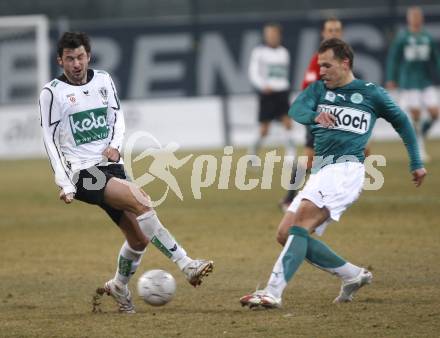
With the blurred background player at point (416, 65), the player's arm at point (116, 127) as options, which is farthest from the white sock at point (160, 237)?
the blurred background player at point (416, 65)

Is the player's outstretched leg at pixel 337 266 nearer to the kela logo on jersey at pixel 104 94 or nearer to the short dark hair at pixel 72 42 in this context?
the kela logo on jersey at pixel 104 94

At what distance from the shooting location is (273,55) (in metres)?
21.1

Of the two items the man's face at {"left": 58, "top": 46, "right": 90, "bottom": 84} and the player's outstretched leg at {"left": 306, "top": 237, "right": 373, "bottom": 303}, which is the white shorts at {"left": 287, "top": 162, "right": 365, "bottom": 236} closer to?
the player's outstretched leg at {"left": 306, "top": 237, "right": 373, "bottom": 303}

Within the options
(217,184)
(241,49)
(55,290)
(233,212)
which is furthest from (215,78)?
(55,290)

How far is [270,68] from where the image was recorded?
21.0 metres

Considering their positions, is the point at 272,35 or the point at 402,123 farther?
the point at 272,35

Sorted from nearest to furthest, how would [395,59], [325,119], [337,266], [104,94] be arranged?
[325,119]
[337,266]
[104,94]
[395,59]

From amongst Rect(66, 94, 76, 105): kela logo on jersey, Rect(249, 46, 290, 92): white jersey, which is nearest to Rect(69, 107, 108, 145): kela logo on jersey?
Rect(66, 94, 76, 105): kela logo on jersey

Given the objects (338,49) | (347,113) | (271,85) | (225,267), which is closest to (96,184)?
(347,113)

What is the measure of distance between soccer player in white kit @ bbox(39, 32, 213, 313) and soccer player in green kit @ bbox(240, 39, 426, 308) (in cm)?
85

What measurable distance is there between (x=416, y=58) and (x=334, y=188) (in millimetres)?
12438

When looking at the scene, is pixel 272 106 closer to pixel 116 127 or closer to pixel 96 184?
pixel 116 127

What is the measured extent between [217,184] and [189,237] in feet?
20.9

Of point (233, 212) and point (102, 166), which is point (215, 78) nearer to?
point (233, 212)
